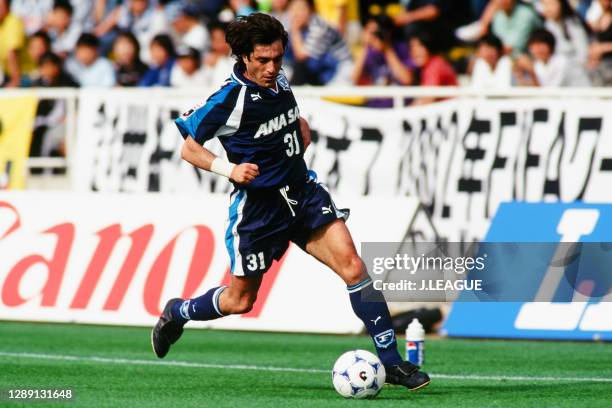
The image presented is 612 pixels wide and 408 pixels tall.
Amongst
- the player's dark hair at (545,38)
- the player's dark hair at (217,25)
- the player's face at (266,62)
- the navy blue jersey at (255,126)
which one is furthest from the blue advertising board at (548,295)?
the player's dark hair at (217,25)

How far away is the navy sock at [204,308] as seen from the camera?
32.5ft

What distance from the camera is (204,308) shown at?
32.6 ft

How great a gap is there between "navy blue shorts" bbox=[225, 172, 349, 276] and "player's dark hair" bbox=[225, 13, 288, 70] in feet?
3.05

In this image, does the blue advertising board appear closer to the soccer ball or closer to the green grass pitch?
the green grass pitch

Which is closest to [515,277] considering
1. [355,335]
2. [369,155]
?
[355,335]

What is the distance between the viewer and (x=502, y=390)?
955 centimetres

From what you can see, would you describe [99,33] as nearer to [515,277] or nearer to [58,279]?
[58,279]

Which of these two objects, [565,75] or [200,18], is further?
[200,18]

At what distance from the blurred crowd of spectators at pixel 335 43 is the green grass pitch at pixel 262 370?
4344 mm

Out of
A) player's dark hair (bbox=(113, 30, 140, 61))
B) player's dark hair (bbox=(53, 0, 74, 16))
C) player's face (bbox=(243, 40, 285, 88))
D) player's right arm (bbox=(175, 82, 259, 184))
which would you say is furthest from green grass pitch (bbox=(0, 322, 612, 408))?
player's dark hair (bbox=(53, 0, 74, 16))

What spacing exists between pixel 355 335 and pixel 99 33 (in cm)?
917

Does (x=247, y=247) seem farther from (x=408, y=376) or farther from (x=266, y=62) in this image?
(x=408, y=376)

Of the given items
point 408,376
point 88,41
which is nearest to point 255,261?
point 408,376

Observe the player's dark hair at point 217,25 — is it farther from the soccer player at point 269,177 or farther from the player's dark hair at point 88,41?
the soccer player at point 269,177
